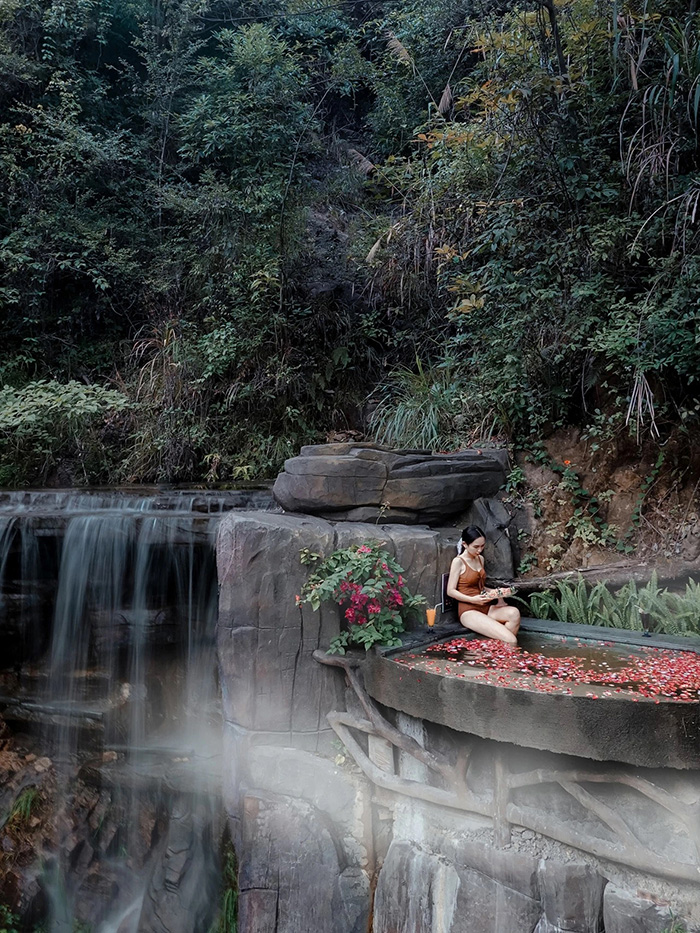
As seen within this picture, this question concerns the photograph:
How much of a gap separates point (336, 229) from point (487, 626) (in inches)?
312

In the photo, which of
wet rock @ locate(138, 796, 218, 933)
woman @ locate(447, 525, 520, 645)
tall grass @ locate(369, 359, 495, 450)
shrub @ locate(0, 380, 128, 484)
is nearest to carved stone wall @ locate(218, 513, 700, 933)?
woman @ locate(447, 525, 520, 645)

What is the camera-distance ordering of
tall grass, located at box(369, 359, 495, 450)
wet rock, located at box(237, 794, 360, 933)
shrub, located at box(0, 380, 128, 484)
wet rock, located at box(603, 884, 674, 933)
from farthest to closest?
shrub, located at box(0, 380, 128, 484), tall grass, located at box(369, 359, 495, 450), wet rock, located at box(237, 794, 360, 933), wet rock, located at box(603, 884, 674, 933)

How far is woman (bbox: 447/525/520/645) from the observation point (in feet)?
14.8

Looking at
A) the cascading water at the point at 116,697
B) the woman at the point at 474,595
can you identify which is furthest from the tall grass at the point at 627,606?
the cascading water at the point at 116,697

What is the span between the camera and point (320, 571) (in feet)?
15.0

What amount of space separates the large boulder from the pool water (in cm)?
118

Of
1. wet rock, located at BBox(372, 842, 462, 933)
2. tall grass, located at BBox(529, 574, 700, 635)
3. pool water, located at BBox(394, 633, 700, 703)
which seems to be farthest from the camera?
tall grass, located at BBox(529, 574, 700, 635)

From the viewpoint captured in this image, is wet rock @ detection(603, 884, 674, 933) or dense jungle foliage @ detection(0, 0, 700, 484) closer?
wet rock @ detection(603, 884, 674, 933)

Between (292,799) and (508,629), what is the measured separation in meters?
1.87

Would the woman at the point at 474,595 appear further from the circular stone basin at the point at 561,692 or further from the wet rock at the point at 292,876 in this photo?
the wet rock at the point at 292,876

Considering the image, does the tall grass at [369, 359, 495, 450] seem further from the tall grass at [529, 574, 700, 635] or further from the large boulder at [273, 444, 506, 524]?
the tall grass at [529, 574, 700, 635]

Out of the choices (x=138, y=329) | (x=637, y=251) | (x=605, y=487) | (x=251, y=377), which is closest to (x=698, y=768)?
(x=605, y=487)

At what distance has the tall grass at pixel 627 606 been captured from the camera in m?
4.74

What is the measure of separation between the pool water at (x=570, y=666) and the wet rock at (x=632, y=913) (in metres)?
0.94
